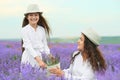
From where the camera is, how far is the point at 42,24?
275 inches

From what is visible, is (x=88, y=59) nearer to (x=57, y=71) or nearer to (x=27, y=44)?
(x=57, y=71)

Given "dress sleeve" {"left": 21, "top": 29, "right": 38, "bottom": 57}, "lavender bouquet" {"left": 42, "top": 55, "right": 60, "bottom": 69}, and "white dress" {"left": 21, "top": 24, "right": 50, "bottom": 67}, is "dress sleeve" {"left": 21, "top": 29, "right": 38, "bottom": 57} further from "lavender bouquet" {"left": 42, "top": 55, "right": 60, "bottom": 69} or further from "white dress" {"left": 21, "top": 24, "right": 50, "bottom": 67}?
"lavender bouquet" {"left": 42, "top": 55, "right": 60, "bottom": 69}

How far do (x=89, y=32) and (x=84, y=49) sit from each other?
225 mm

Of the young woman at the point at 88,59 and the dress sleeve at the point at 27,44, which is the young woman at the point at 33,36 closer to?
the dress sleeve at the point at 27,44

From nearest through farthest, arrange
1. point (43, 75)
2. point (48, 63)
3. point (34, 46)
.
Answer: point (43, 75), point (48, 63), point (34, 46)

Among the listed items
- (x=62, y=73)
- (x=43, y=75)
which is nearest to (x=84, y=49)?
(x=62, y=73)

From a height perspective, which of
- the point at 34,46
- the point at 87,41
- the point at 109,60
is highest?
the point at 87,41

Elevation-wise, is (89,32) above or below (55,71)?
above

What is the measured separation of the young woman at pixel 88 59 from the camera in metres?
5.48

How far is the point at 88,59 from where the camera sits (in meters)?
5.56

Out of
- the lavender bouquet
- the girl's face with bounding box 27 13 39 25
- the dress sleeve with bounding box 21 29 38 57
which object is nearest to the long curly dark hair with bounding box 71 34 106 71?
the lavender bouquet

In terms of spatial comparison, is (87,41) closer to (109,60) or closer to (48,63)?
(48,63)

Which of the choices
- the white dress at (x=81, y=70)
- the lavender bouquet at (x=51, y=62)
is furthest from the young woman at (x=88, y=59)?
the lavender bouquet at (x=51, y=62)

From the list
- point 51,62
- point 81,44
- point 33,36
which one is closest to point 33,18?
point 33,36
